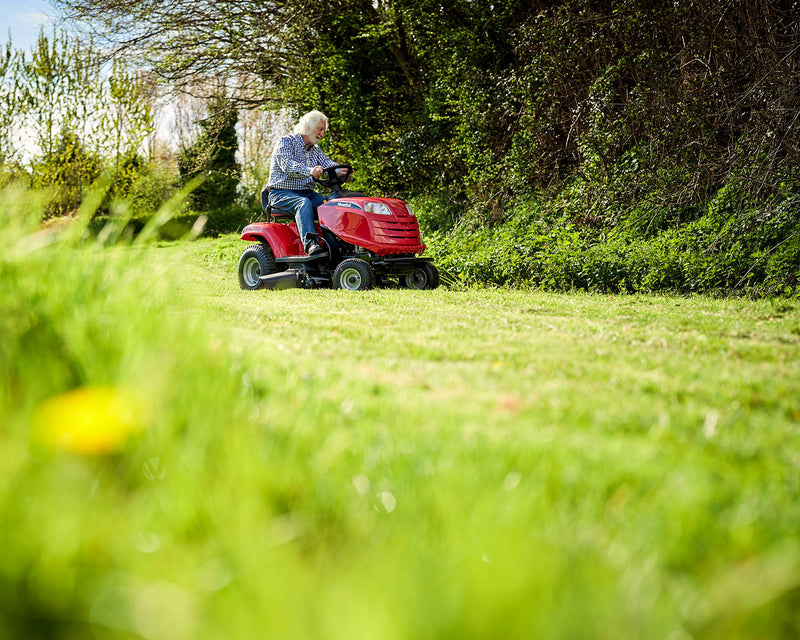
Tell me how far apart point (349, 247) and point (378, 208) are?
693mm

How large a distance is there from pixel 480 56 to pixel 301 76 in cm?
409

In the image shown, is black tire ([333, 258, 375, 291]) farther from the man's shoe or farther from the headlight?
the headlight

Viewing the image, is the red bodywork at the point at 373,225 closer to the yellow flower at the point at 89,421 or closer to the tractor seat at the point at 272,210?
the tractor seat at the point at 272,210

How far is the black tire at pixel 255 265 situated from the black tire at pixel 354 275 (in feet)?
3.93

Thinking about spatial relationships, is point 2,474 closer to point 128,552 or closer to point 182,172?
point 128,552

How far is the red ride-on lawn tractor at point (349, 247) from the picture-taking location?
7.92 metres

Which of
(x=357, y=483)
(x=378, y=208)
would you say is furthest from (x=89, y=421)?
(x=378, y=208)

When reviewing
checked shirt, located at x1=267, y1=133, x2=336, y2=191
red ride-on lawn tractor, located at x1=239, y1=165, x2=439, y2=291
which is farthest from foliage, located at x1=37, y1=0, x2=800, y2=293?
checked shirt, located at x1=267, y1=133, x2=336, y2=191

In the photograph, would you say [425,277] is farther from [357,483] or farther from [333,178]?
[357,483]

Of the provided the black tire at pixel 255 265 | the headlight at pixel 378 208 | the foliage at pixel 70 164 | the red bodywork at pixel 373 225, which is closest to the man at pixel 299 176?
the red bodywork at pixel 373 225

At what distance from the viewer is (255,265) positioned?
932cm

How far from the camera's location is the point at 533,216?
10.6 meters

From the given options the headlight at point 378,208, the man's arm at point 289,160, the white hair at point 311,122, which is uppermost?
the white hair at point 311,122

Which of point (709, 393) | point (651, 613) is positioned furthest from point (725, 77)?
point (651, 613)
